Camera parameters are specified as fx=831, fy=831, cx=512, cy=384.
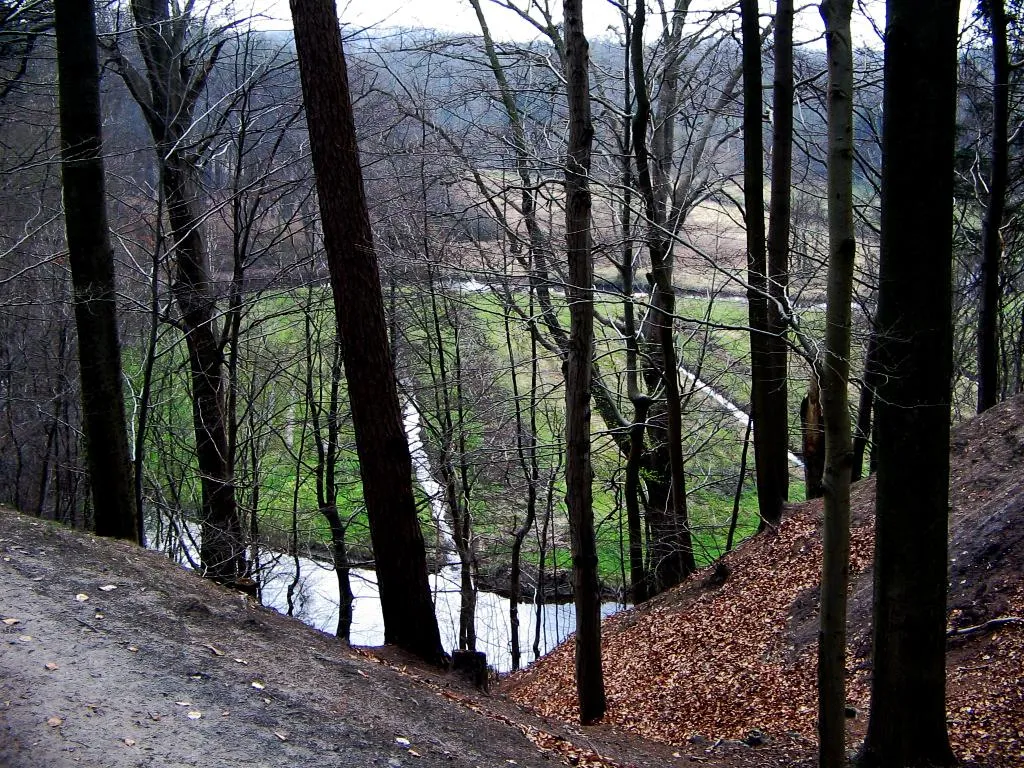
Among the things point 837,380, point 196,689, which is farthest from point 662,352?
point 196,689

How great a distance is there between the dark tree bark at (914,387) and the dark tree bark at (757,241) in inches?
222

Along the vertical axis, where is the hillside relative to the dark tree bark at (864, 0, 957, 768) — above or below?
below

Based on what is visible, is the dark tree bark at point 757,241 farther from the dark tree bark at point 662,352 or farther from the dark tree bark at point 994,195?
the dark tree bark at point 994,195

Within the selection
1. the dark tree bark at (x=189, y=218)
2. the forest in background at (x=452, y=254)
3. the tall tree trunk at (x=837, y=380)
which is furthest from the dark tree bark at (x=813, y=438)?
the dark tree bark at (x=189, y=218)

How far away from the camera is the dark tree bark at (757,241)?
11109 millimetres

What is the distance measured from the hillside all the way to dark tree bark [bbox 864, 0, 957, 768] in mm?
652

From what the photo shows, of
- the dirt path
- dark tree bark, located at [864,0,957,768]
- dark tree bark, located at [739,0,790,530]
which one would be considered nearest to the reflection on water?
dark tree bark, located at [739,0,790,530]

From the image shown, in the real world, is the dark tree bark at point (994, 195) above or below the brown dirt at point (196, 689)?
above

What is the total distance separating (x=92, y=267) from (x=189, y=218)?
169 inches

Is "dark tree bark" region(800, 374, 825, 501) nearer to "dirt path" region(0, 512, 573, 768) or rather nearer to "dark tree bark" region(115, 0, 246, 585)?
"dirt path" region(0, 512, 573, 768)

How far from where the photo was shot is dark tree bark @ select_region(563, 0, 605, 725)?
303 inches

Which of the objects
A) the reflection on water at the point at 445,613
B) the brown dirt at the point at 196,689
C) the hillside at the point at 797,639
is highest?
the brown dirt at the point at 196,689

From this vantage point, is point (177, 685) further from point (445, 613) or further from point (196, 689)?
point (445, 613)

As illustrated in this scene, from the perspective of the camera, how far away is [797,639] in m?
8.87
